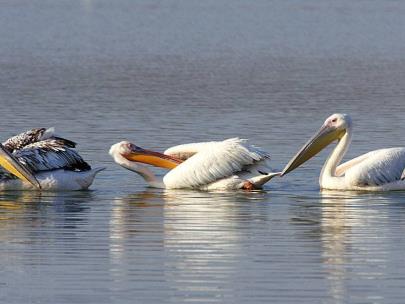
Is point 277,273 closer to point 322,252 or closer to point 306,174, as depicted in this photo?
point 322,252

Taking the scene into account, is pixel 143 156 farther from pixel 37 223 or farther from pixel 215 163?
pixel 37 223

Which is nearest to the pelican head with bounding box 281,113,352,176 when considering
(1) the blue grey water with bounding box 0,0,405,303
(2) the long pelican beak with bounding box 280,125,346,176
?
(2) the long pelican beak with bounding box 280,125,346,176

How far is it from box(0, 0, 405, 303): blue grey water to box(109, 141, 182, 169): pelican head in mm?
190

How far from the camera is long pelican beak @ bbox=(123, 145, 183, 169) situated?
1238 cm

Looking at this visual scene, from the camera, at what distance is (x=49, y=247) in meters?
9.30

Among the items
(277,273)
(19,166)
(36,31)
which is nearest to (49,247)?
(277,273)

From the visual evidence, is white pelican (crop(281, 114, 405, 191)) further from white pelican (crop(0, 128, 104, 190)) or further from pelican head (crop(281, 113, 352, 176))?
white pelican (crop(0, 128, 104, 190))

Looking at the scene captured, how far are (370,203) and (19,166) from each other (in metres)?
2.40

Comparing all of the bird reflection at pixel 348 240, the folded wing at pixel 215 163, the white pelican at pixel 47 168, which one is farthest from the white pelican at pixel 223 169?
the white pelican at pixel 47 168

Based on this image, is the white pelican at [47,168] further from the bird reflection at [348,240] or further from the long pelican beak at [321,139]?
the bird reflection at [348,240]

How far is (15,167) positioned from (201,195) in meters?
1.29

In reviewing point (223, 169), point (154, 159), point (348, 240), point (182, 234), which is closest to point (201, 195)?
point (223, 169)

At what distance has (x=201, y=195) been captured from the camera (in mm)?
11719

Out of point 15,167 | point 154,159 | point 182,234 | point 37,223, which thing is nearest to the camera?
point 182,234
